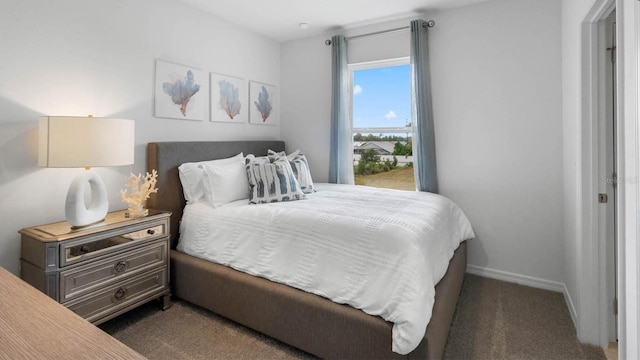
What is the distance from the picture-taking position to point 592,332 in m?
2.09

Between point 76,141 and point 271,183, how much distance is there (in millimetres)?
1318

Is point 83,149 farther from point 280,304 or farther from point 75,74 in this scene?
point 280,304

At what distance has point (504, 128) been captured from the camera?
3.02 meters

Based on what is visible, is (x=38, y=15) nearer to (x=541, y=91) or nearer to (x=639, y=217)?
(x=639, y=217)

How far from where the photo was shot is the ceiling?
309 cm

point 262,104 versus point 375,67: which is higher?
point 375,67

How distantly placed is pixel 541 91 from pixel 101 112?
3.57 metres

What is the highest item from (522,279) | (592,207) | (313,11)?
(313,11)

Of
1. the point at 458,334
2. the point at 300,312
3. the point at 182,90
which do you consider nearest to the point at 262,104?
the point at 182,90

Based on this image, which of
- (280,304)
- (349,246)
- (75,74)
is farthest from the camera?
(75,74)

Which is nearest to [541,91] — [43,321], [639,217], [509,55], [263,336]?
[509,55]

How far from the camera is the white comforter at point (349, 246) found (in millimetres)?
1669

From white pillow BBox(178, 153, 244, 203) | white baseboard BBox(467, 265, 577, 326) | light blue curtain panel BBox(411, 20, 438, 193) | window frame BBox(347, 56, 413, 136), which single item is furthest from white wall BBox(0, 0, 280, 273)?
white baseboard BBox(467, 265, 577, 326)

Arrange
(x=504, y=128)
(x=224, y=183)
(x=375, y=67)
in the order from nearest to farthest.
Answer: (x=224, y=183)
(x=504, y=128)
(x=375, y=67)
